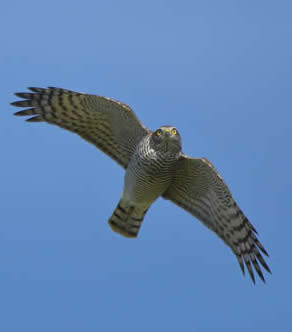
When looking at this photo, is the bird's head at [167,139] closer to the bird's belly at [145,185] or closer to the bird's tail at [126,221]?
the bird's belly at [145,185]

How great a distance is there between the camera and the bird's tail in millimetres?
Answer: 12445

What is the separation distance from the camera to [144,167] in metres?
11.6

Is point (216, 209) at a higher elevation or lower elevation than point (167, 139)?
lower

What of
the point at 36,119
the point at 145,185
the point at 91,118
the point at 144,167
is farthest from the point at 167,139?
the point at 36,119

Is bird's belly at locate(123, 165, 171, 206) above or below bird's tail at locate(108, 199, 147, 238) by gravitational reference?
above

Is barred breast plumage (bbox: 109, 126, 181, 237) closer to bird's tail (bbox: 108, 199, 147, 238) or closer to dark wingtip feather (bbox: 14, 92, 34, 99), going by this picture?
bird's tail (bbox: 108, 199, 147, 238)

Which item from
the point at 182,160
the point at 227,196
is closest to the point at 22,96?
the point at 182,160

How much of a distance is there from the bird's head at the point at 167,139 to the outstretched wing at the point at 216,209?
0.44m

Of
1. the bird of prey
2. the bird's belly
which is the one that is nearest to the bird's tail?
the bird of prey

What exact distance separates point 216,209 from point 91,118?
2.50m

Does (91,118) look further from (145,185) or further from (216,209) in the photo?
(216,209)

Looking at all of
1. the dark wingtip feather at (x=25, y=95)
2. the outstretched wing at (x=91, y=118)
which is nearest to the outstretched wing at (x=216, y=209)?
the outstretched wing at (x=91, y=118)

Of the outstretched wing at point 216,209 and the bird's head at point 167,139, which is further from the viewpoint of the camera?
the outstretched wing at point 216,209

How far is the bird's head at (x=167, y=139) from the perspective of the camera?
11.3 m
